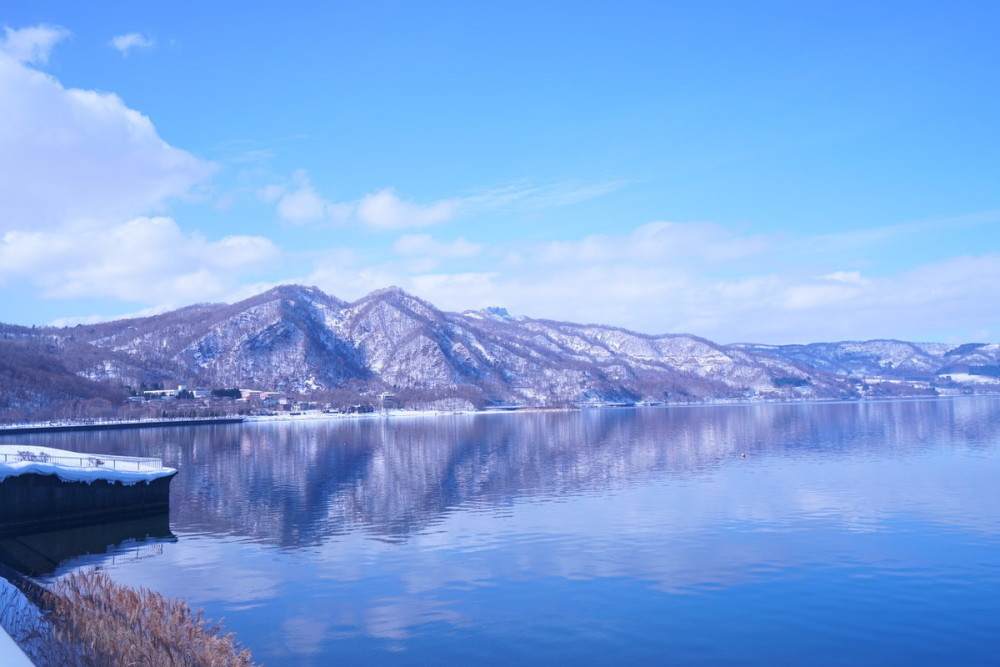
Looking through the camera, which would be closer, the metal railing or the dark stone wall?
the dark stone wall

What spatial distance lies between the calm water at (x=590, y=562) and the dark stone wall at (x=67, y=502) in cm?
257

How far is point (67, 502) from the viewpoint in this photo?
44156 millimetres

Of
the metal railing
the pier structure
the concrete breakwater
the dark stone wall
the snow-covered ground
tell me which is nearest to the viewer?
the dark stone wall

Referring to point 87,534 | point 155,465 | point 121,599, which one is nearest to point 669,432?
point 155,465

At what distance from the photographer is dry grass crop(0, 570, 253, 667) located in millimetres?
16188

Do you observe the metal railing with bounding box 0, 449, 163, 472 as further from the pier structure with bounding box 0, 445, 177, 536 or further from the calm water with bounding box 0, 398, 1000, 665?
the calm water with bounding box 0, 398, 1000, 665

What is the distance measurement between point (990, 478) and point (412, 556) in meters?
48.7

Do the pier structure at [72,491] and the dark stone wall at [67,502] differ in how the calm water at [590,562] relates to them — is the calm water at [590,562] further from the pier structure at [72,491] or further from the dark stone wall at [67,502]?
the pier structure at [72,491]

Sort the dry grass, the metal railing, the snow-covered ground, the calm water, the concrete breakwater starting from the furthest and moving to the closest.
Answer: the concrete breakwater
the metal railing
the snow-covered ground
the calm water
the dry grass

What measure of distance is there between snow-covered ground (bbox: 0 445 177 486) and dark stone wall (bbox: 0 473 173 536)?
0.30m

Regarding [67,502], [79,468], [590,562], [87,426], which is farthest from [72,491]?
[87,426]

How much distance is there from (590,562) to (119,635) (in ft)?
69.4

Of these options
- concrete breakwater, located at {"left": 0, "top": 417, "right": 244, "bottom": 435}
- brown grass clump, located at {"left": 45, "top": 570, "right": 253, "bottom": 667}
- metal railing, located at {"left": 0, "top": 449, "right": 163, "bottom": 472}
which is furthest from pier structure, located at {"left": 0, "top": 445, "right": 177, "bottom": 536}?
concrete breakwater, located at {"left": 0, "top": 417, "right": 244, "bottom": 435}

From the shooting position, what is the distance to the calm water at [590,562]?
77.7 ft
